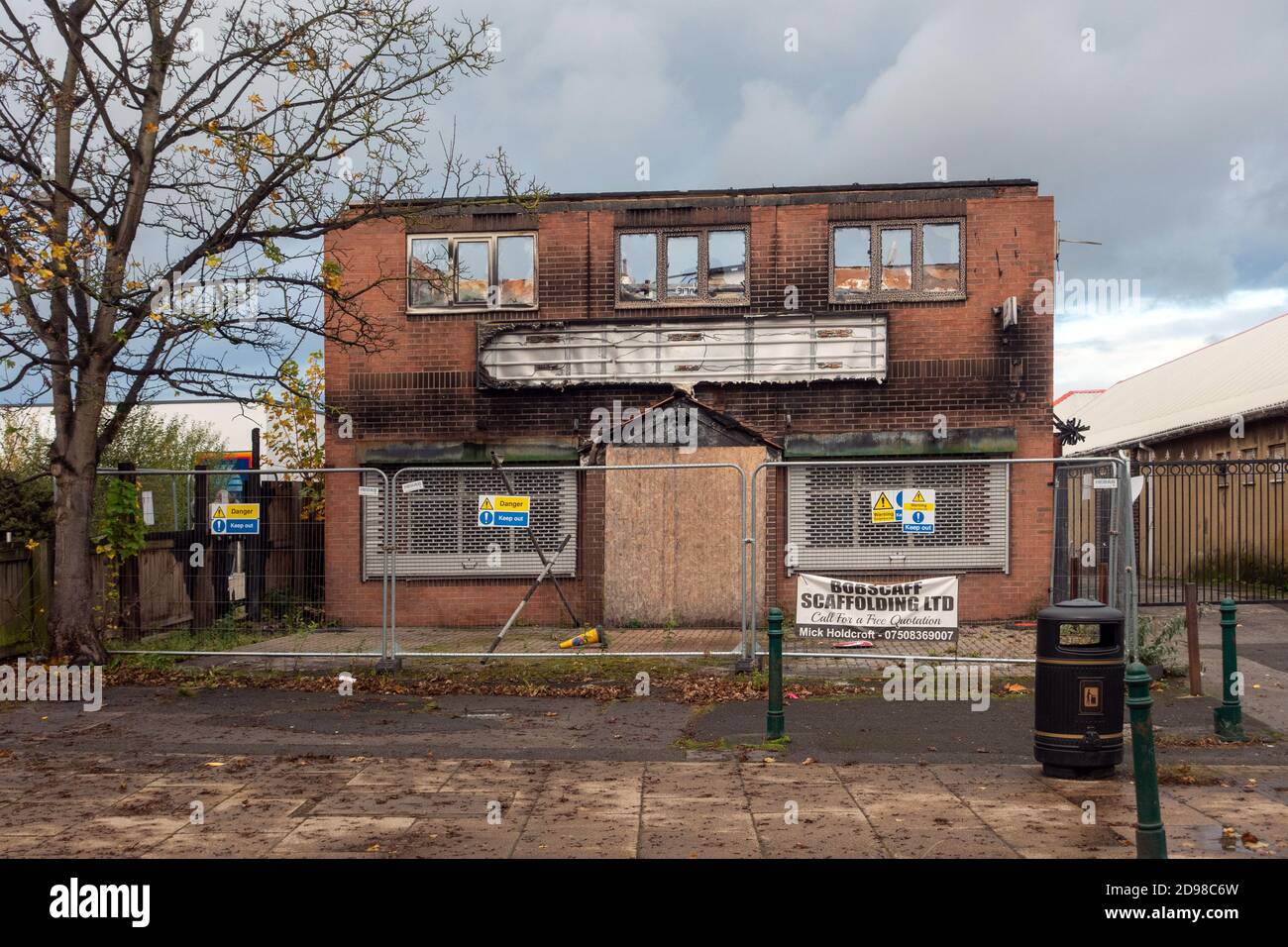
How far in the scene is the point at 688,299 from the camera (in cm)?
1802

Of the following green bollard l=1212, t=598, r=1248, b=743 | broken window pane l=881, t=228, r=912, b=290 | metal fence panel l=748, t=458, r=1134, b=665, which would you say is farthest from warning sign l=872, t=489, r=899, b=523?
broken window pane l=881, t=228, r=912, b=290

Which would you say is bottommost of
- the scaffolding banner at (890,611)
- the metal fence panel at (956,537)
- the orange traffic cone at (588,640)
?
the orange traffic cone at (588,640)

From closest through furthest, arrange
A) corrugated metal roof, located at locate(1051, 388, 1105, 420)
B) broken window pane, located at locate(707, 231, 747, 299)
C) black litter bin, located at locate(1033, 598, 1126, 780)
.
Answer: black litter bin, located at locate(1033, 598, 1126, 780) → broken window pane, located at locate(707, 231, 747, 299) → corrugated metal roof, located at locate(1051, 388, 1105, 420)

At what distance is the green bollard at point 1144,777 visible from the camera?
6207 millimetres

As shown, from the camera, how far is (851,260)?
702 inches

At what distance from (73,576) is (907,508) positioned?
9.39 meters

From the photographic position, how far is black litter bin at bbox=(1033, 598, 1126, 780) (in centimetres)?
862

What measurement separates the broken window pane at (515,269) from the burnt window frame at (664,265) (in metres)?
1.33

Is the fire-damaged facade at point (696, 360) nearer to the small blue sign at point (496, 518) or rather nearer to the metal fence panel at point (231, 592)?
the metal fence panel at point (231, 592)

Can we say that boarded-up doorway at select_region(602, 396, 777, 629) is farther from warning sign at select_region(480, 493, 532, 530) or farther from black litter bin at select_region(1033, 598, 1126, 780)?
black litter bin at select_region(1033, 598, 1126, 780)

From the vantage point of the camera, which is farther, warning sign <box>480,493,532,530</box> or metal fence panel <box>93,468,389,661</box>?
metal fence panel <box>93,468,389,661</box>

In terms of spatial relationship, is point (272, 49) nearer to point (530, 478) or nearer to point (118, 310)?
point (118, 310)

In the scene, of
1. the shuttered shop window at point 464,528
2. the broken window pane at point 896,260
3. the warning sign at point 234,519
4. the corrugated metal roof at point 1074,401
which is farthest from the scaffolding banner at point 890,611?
the corrugated metal roof at point 1074,401

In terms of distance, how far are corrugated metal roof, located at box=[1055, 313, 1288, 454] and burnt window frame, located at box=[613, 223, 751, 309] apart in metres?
12.7
